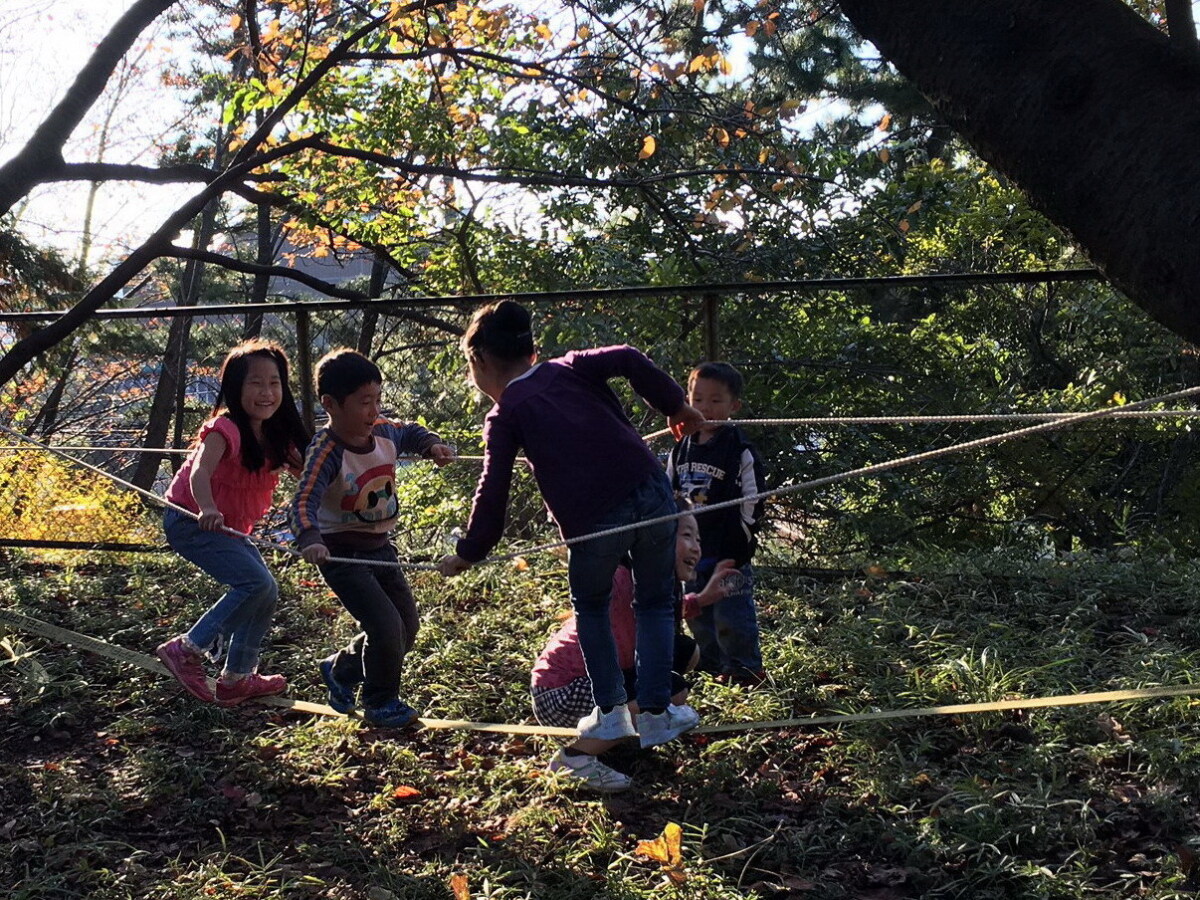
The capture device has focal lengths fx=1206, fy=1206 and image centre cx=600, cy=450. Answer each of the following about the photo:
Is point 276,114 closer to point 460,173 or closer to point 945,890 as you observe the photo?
point 460,173

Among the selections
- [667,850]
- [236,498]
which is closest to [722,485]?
[667,850]

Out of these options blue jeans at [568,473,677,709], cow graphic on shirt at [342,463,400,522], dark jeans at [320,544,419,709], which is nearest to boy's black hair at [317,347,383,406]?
cow graphic on shirt at [342,463,400,522]

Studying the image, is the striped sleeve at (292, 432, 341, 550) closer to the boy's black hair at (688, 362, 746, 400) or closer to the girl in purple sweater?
the girl in purple sweater

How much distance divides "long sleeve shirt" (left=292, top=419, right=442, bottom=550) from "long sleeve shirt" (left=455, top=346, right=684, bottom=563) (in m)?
0.70

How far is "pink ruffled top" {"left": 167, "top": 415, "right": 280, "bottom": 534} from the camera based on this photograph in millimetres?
4602

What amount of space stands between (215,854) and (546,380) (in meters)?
1.77

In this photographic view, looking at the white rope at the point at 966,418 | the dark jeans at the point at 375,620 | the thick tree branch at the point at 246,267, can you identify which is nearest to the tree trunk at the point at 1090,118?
the white rope at the point at 966,418

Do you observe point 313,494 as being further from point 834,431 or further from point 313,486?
point 834,431

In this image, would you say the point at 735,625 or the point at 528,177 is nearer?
the point at 735,625

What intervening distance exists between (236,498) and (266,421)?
0.33 meters

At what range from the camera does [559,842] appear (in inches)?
141

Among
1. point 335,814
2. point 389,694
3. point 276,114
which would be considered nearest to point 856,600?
A: point 389,694

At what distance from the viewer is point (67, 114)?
6.60m

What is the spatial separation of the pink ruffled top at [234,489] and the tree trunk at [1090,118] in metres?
2.92
